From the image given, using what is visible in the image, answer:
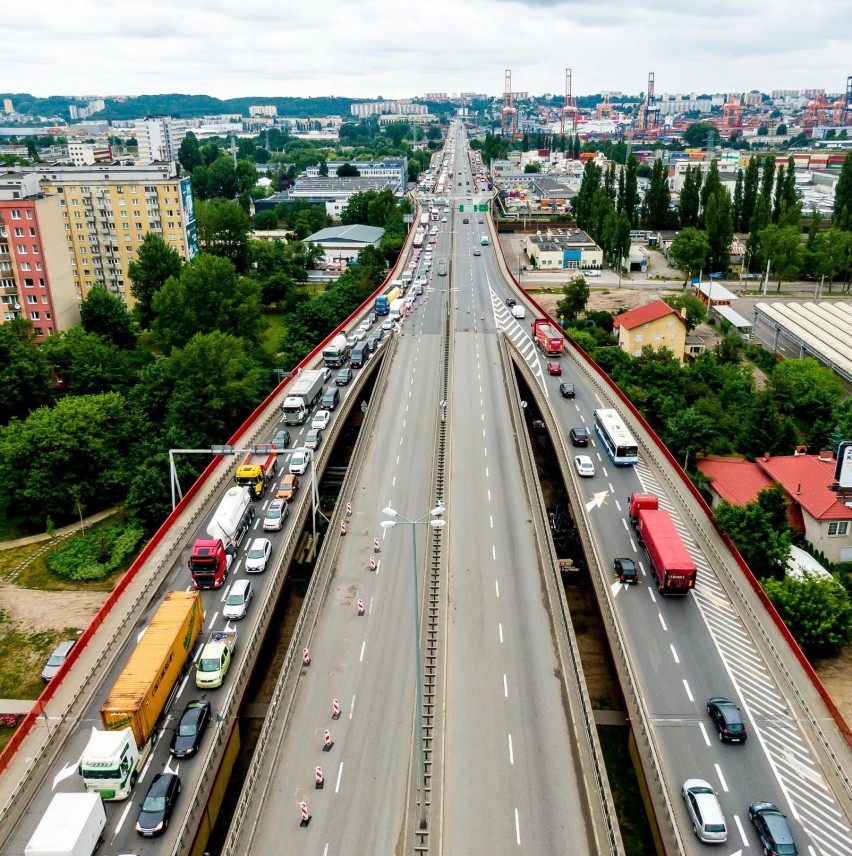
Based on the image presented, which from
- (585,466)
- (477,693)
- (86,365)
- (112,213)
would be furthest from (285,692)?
(112,213)

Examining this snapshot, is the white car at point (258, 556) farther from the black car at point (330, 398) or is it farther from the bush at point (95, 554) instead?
the black car at point (330, 398)

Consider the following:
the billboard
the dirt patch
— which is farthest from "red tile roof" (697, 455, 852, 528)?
the billboard

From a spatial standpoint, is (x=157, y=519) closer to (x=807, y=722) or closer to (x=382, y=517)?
(x=382, y=517)

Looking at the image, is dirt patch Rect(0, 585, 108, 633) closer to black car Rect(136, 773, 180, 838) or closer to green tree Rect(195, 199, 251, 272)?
black car Rect(136, 773, 180, 838)

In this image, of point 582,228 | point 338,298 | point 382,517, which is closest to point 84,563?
point 382,517

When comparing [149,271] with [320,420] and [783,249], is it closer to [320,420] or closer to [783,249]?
[320,420]
